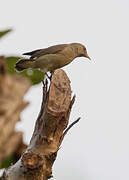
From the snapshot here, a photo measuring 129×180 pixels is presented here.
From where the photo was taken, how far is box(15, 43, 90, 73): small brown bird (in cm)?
459

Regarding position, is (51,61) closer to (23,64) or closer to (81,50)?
(23,64)

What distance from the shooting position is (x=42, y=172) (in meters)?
3.07

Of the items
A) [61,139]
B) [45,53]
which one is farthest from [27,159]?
[45,53]

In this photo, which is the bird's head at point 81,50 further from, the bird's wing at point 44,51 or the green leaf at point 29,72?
the green leaf at point 29,72

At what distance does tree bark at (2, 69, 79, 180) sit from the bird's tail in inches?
41.0

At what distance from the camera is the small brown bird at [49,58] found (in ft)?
15.1

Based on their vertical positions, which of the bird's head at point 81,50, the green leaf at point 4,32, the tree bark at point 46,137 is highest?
the green leaf at point 4,32

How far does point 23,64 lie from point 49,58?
330 millimetres

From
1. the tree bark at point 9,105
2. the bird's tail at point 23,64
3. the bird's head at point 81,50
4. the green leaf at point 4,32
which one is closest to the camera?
the tree bark at point 9,105

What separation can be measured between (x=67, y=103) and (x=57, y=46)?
1.46 meters

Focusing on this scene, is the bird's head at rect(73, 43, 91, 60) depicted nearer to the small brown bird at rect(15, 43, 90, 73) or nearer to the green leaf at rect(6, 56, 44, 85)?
the small brown bird at rect(15, 43, 90, 73)

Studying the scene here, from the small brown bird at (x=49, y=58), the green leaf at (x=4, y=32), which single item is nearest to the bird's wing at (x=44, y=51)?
the small brown bird at (x=49, y=58)

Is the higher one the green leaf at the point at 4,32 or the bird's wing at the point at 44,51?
the green leaf at the point at 4,32

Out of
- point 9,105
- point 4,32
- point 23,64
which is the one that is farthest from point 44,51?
point 9,105
